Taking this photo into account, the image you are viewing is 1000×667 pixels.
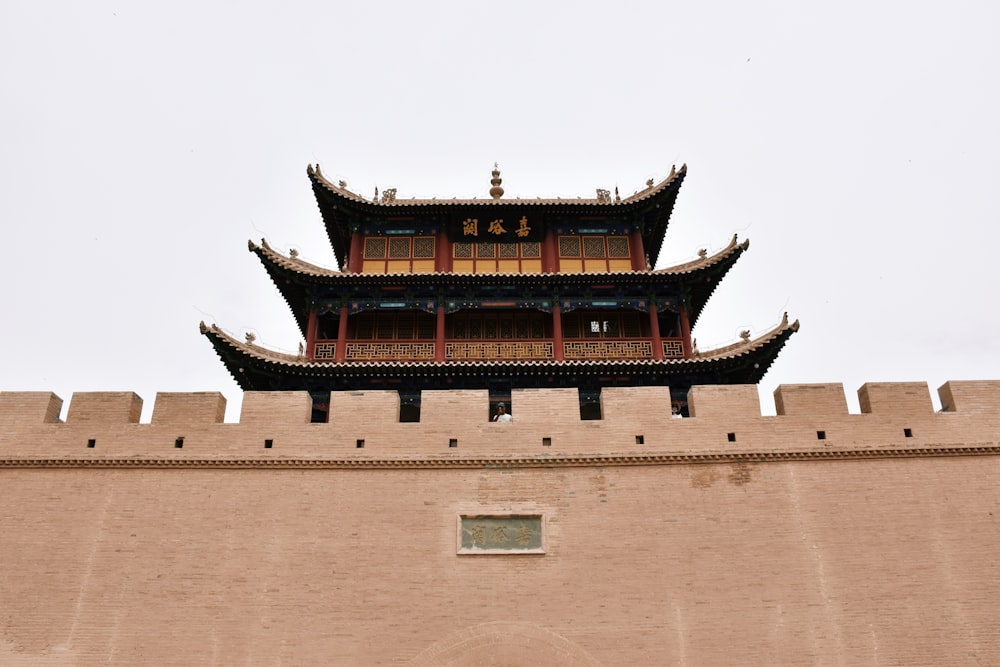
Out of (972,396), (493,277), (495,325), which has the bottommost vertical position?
(972,396)

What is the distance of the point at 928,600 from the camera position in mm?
9367

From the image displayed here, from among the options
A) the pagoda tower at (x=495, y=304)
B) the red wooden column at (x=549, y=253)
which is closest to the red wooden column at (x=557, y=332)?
the pagoda tower at (x=495, y=304)

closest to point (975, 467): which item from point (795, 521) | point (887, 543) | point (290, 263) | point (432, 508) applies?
point (887, 543)

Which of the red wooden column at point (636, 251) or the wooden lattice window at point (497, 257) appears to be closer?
the red wooden column at point (636, 251)

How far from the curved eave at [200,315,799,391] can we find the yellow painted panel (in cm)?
274

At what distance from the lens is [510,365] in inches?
560

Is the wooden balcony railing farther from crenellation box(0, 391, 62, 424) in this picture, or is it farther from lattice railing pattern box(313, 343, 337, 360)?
crenellation box(0, 391, 62, 424)

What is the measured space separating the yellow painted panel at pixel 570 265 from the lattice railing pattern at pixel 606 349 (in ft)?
6.25

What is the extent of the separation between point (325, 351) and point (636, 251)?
21.9 feet

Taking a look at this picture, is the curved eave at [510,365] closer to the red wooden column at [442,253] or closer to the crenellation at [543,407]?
the red wooden column at [442,253]

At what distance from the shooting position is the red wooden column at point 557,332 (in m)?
15.3

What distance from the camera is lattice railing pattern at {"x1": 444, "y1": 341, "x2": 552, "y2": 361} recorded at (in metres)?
15.3

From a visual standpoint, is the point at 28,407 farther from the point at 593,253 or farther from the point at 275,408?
the point at 593,253

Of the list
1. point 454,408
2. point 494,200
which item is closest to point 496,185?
point 494,200
